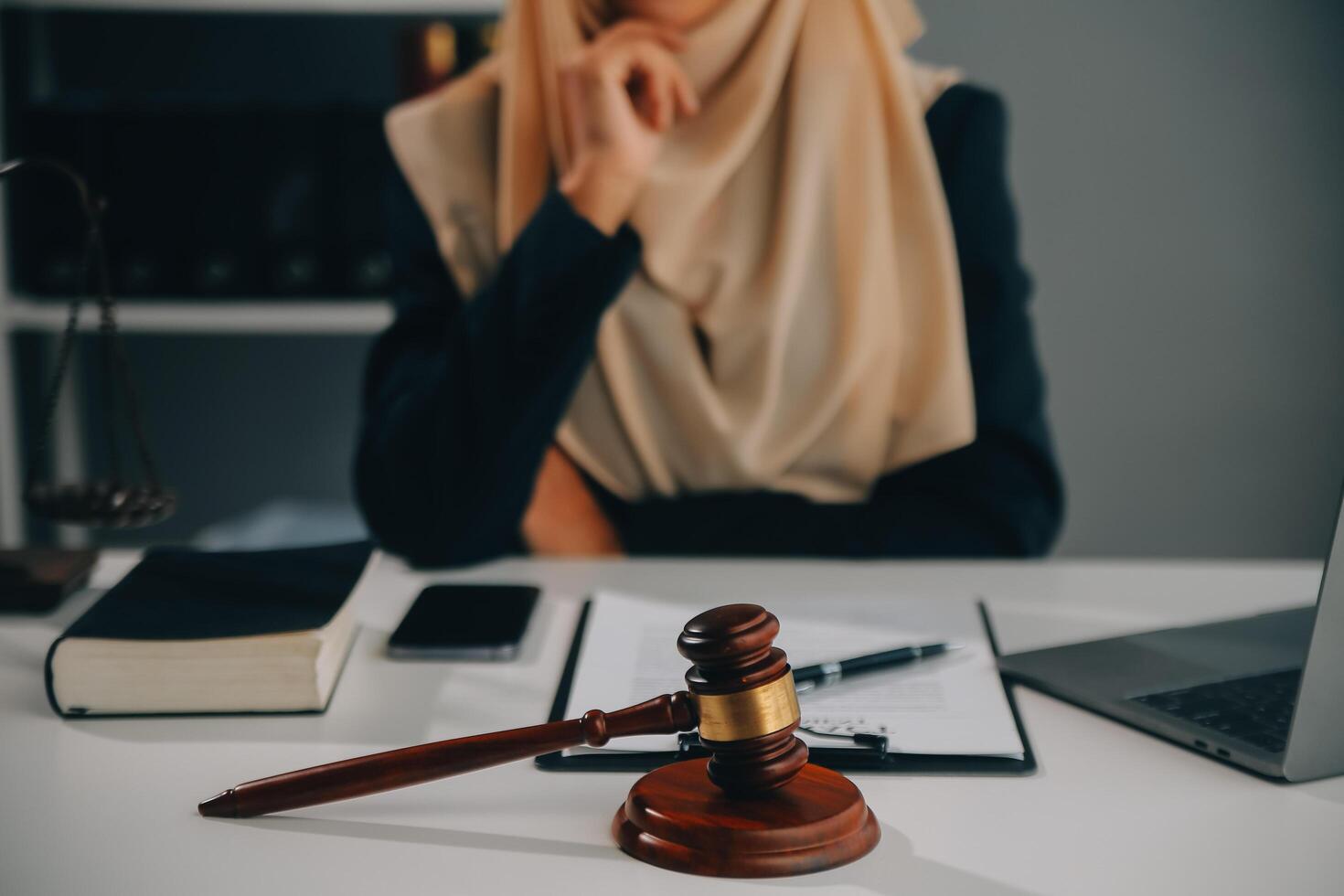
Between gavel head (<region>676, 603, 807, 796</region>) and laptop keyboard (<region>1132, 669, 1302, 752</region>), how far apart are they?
0.24 m

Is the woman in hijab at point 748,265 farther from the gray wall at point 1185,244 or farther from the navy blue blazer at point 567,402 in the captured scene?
the gray wall at point 1185,244

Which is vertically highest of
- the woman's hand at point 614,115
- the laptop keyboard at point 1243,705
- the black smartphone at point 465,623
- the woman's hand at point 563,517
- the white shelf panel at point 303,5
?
the white shelf panel at point 303,5

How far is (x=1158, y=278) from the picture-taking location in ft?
7.15

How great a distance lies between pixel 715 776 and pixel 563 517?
30.9 inches

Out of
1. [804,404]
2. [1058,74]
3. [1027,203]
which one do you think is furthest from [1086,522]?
[804,404]

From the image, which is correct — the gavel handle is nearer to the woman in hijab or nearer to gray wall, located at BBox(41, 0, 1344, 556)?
the woman in hijab

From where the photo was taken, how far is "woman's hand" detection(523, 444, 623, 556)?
1230mm

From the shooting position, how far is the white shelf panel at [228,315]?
1746mm

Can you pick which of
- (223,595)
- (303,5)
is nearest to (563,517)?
(223,595)

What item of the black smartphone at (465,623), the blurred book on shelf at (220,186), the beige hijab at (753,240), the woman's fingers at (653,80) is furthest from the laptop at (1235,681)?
the blurred book on shelf at (220,186)

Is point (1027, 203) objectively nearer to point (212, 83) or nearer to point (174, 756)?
point (212, 83)

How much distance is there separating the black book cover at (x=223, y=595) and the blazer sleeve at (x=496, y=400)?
0.23 metres

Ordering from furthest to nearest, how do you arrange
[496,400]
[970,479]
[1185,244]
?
[1185,244], [970,479], [496,400]

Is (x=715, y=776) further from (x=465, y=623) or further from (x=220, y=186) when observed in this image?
(x=220, y=186)
